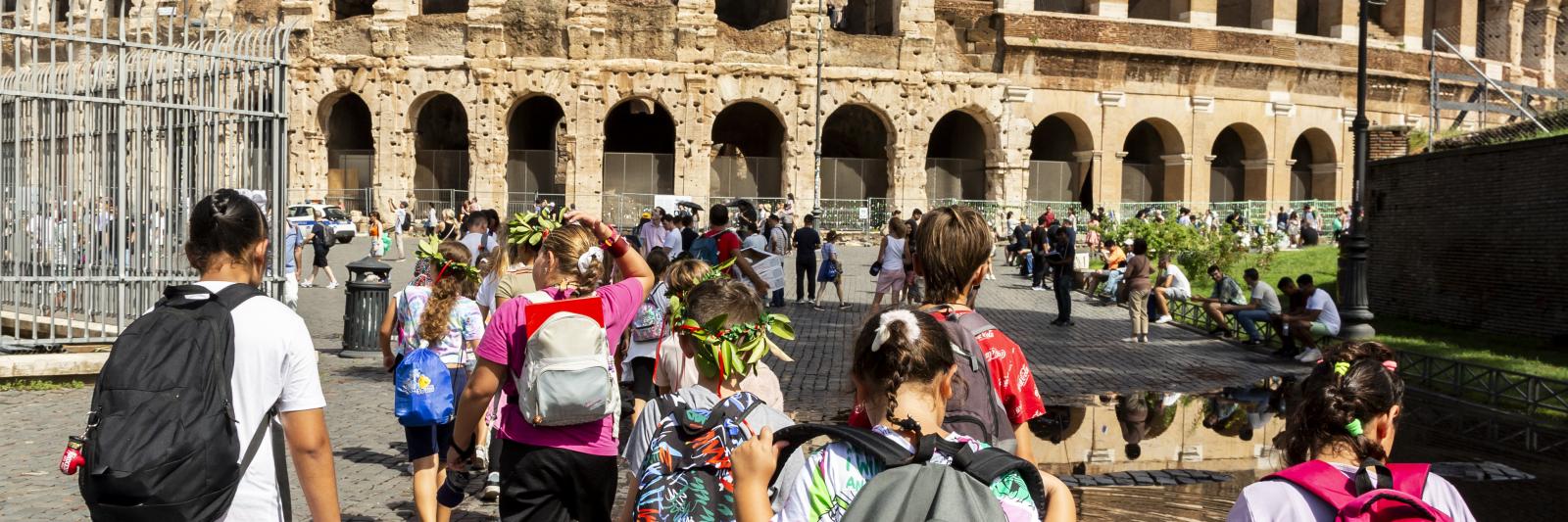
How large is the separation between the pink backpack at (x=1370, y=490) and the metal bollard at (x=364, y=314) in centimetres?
1072

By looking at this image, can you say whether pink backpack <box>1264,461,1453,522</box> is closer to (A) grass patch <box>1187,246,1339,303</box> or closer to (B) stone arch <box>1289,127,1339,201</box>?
(A) grass patch <box>1187,246,1339,303</box>

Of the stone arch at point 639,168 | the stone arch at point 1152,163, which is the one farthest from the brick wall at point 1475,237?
the stone arch at point 639,168

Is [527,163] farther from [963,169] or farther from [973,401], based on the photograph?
[973,401]

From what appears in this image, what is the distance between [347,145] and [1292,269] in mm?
24633

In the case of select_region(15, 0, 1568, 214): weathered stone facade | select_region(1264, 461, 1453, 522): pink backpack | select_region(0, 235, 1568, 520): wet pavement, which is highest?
select_region(15, 0, 1568, 214): weathered stone facade

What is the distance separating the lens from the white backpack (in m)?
4.26

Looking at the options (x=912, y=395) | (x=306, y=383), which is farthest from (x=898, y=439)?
(x=306, y=383)

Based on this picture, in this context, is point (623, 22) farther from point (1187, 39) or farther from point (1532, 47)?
point (1532, 47)

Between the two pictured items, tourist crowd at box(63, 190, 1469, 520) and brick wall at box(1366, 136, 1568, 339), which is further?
brick wall at box(1366, 136, 1568, 339)

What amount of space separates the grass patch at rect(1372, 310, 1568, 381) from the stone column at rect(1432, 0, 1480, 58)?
24859 mm

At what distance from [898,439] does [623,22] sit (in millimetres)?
31939

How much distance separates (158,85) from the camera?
35.2 ft

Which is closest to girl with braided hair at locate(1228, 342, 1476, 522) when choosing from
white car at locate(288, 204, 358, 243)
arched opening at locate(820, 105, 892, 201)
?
white car at locate(288, 204, 358, 243)

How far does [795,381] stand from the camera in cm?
1229
